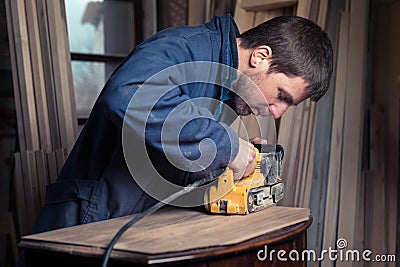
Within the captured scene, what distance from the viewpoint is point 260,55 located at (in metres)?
1.63

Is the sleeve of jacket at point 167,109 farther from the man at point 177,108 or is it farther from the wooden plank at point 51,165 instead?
the wooden plank at point 51,165

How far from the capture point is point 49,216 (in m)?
1.61

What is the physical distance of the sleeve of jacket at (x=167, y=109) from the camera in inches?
51.2

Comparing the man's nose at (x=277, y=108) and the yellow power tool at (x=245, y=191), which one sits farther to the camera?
the man's nose at (x=277, y=108)

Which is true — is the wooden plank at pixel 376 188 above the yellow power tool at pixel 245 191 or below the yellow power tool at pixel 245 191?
below

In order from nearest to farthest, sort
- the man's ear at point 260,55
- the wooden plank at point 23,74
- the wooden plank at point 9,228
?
the man's ear at point 260,55
the wooden plank at point 23,74
the wooden plank at point 9,228

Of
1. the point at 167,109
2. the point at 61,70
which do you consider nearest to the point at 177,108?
the point at 167,109

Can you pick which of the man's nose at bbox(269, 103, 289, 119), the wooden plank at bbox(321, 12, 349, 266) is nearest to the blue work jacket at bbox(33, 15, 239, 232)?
the man's nose at bbox(269, 103, 289, 119)

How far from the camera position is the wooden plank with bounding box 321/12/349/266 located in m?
2.53

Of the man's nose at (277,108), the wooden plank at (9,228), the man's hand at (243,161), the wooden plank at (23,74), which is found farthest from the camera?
the wooden plank at (9,228)

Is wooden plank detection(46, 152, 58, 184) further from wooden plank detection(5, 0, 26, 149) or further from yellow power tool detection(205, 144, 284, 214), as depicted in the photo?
yellow power tool detection(205, 144, 284, 214)

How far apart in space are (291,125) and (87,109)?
1.22 m

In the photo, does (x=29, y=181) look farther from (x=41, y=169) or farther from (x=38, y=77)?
(x=38, y=77)

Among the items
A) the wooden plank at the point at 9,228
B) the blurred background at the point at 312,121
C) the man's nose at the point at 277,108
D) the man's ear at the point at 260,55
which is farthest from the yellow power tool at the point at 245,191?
the wooden plank at the point at 9,228
